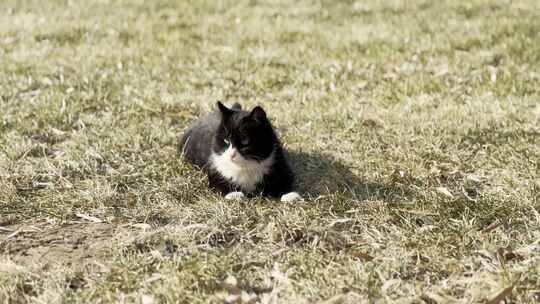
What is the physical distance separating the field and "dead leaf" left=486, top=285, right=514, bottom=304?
4cm

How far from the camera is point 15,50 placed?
877 centimetres

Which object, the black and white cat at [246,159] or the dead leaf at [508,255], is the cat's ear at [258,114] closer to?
the black and white cat at [246,159]

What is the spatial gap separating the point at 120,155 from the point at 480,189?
123 inches

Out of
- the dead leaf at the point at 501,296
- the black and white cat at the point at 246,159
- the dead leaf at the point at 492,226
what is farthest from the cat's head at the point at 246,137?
the dead leaf at the point at 501,296

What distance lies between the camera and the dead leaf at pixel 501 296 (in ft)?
10.2

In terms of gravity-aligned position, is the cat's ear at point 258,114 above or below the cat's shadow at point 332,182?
above

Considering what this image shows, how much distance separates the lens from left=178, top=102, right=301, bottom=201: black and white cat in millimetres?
4309

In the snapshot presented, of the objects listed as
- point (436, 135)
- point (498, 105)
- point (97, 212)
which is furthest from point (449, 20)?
point (97, 212)

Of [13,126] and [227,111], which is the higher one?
[227,111]

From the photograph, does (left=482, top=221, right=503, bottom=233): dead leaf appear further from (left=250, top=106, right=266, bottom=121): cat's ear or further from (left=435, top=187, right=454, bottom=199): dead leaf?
(left=250, top=106, right=266, bottom=121): cat's ear

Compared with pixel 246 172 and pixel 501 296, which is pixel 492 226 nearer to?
pixel 501 296

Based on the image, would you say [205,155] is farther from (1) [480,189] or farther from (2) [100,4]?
(2) [100,4]

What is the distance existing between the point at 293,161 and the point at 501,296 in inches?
97.2

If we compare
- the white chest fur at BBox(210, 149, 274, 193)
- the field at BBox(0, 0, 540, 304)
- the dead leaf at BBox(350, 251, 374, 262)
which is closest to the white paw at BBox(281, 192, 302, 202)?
the field at BBox(0, 0, 540, 304)
